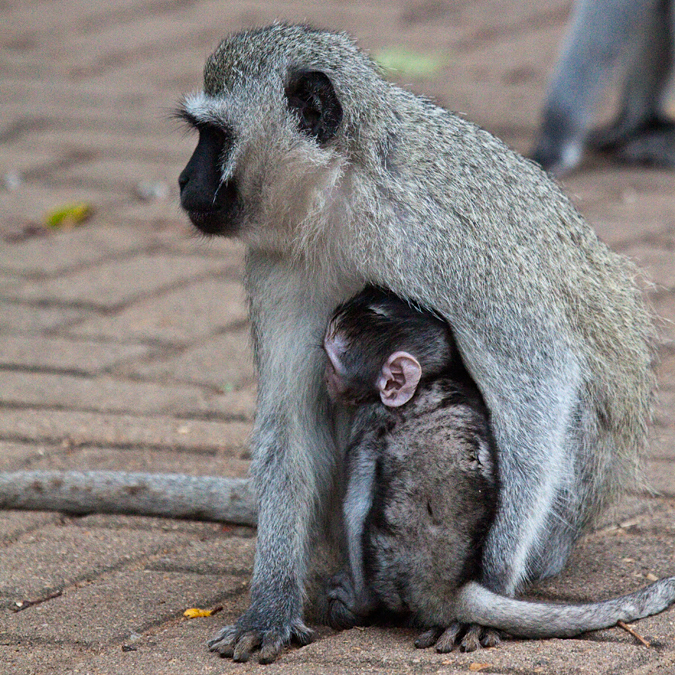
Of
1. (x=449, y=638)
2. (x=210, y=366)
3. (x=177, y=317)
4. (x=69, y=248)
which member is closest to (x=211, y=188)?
(x=449, y=638)

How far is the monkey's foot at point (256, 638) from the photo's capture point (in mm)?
3010

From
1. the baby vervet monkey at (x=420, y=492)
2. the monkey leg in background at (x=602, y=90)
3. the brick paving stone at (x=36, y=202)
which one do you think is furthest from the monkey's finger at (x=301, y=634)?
the monkey leg in background at (x=602, y=90)

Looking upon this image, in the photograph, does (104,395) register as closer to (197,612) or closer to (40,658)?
(197,612)

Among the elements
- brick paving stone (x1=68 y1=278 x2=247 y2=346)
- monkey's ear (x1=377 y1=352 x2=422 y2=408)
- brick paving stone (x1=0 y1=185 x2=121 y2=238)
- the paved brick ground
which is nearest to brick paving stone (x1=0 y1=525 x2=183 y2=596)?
the paved brick ground

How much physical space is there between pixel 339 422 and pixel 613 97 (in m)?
6.26

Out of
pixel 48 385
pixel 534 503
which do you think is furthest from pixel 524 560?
pixel 48 385

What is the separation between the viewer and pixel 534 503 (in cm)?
317

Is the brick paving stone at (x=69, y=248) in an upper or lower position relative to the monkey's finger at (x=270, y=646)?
upper

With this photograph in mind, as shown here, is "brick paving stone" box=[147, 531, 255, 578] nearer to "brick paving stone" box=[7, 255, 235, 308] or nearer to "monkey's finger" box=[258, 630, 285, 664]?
"monkey's finger" box=[258, 630, 285, 664]

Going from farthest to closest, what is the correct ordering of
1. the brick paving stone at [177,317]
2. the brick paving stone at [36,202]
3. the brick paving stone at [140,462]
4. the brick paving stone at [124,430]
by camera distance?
the brick paving stone at [36,202]
the brick paving stone at [177,317]
the brick paving stone at [124,430]
the brick paving stone at [140,462]

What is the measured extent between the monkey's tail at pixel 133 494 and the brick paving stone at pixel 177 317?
4.44ft

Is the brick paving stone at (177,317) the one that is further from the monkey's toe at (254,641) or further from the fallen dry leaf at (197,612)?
the monkey's toe at (254,641)

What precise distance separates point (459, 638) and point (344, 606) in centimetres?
35

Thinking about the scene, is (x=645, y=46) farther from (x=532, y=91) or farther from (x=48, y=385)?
(x=48, y=385)
